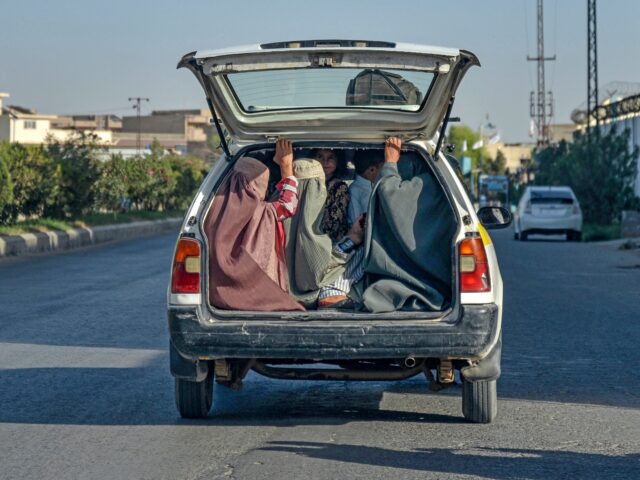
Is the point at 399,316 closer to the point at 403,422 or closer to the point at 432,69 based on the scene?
the point at 403,422

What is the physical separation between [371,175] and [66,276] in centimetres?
1278

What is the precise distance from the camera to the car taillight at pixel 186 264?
7715 mm

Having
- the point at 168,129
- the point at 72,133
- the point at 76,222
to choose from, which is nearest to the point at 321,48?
the point at 76,222

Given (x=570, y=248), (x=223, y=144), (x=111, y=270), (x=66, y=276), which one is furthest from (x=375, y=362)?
(x=570, y=248)

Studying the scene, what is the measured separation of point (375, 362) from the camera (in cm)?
820

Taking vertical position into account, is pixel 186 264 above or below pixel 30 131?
below

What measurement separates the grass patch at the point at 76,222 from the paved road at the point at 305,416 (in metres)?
15.2

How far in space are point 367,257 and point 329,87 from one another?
125 centimetres

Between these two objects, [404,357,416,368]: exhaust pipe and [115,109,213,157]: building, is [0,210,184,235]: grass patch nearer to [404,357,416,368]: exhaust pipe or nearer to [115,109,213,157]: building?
[404,357,416,368]: exhaust pipe

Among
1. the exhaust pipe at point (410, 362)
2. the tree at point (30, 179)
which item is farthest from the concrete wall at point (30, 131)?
the exhaust pipe at point (410, 362)

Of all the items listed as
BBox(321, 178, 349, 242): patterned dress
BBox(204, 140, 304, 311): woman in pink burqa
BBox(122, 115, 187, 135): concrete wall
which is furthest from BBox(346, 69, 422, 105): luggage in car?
BBox(122, 115, 187, 135): concrete wall

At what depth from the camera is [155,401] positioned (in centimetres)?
884

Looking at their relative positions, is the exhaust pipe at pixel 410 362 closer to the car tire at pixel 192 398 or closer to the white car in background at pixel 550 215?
the car tire at pixel 192 398

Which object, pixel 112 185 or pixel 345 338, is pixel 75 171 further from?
pixel 345 338
